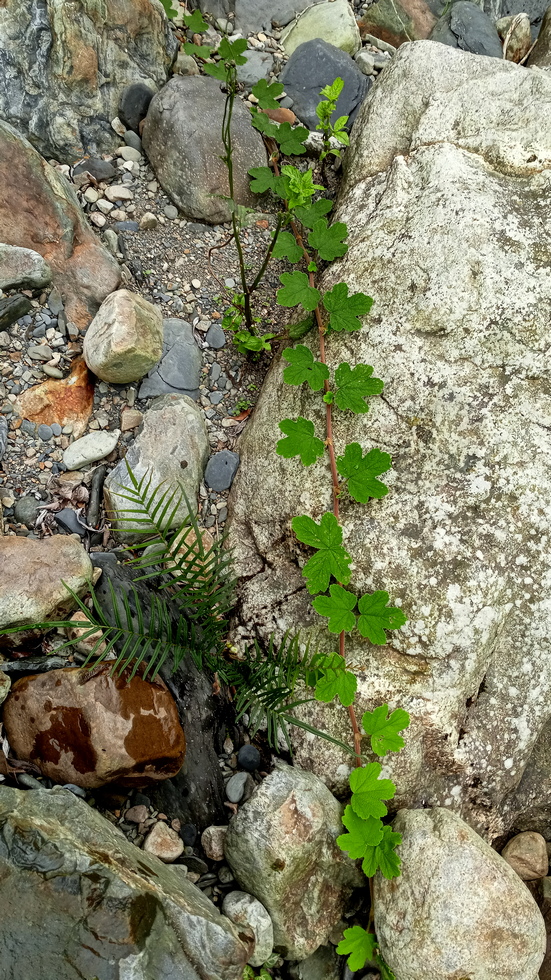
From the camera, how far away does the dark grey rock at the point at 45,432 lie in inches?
119

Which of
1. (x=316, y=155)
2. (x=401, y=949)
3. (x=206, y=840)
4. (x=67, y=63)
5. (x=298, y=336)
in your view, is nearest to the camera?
(x=401, y=949)

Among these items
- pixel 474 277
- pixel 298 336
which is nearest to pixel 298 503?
pixel 298 336

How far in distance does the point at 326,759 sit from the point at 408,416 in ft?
4.69

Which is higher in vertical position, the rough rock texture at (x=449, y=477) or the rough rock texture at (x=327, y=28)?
the rough rock texture at (x=327, y=28)

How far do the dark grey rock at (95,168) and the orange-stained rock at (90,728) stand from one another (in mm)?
2578

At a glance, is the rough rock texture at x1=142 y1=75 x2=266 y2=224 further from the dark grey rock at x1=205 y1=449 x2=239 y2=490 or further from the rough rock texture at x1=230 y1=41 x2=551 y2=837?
the dark grey rock at x1=205 y1=449 x2=239 y2=490

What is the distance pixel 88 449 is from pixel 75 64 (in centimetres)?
204

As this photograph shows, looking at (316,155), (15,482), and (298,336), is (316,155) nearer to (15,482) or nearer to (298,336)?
(298,336)

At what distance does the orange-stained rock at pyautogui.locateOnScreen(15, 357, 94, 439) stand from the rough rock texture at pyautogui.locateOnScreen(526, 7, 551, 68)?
3.10 meters

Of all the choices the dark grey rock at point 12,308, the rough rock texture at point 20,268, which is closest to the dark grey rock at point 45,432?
the dark grey rock at point 12,308

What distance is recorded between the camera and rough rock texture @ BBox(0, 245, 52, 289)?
309 centimetres

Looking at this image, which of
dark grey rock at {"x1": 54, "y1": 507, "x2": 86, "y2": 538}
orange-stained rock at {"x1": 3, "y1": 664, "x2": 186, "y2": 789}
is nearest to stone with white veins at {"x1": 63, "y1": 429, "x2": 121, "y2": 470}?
dark grey rock at {"x1": 54, "y1": 507, "x2": 86, "y2": 538}

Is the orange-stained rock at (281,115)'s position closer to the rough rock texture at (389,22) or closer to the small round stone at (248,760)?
the rough rock texture at (389,22)

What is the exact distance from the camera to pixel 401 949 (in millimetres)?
2389
